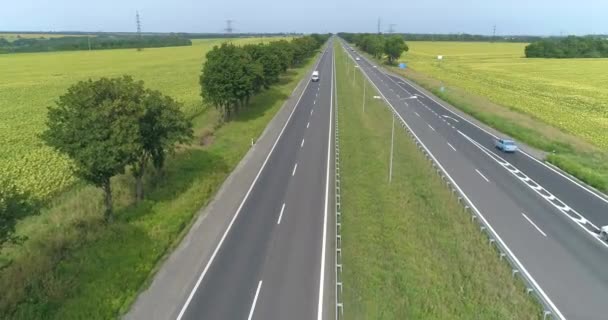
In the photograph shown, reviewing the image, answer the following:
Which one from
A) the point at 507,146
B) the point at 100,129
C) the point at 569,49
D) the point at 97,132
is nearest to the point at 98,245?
the point at 97,132

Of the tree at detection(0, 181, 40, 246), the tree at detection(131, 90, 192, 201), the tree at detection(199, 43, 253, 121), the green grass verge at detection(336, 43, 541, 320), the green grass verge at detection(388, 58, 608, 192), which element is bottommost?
the green grass verge at detection(336, 43, 541, 320)

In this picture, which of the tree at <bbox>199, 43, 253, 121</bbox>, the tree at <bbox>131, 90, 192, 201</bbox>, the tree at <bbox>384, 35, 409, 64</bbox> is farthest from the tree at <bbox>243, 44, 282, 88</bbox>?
the tree at <bbox>384, 35, 409, 64</bbox>

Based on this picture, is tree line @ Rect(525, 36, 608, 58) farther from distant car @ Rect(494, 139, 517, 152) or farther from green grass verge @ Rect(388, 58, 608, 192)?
distant car @ Rect(494, 139, 517, 152)

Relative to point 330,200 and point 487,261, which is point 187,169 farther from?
point 487,261

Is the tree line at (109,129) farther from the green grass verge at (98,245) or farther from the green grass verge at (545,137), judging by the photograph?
the green grass verge at (545,137)

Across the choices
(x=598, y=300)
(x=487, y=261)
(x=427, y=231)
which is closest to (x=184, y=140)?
(x=427, y=231)

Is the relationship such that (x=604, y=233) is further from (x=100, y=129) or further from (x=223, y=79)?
(x=223, y=79)
